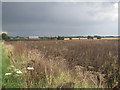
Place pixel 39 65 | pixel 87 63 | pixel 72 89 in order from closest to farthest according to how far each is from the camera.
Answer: pixel 72 89 → pixel 39 65 → pixel 87 63

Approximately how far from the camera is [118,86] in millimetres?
5105

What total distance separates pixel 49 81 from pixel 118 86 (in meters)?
1.68

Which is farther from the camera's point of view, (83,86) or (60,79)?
(60,79)

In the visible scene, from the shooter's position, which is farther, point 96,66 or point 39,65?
point 96,66

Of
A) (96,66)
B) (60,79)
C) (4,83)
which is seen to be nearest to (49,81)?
(60,79)

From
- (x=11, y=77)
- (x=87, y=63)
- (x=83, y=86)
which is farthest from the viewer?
(x=87, y=63)

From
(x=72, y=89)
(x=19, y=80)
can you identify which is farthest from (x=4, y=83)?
(x=72, y=89)

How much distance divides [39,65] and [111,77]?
220 centimetres

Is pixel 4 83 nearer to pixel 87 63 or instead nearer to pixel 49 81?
pixel 49 81

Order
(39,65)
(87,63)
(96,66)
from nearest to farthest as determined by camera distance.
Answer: (39,65), (96,66), (87,63)

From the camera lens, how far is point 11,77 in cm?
599

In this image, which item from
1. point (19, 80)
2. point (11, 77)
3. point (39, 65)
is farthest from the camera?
point (39, 65)

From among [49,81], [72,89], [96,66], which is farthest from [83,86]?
[96,66]

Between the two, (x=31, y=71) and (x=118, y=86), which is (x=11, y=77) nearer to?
(x=31, y=71)
